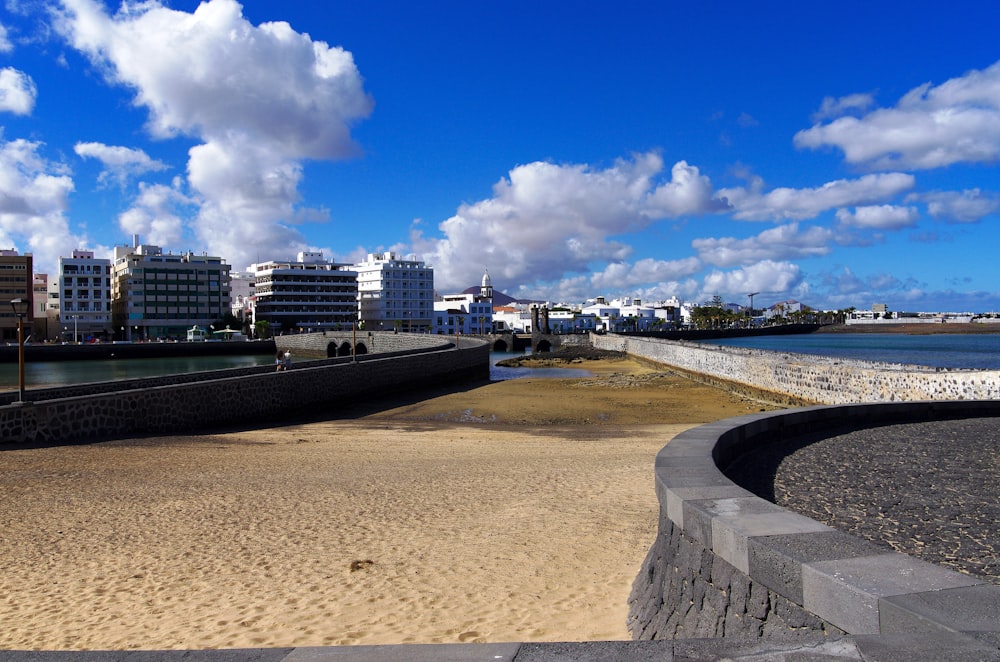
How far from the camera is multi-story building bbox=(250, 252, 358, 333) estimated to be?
110 meters

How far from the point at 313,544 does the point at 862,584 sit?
214 inches

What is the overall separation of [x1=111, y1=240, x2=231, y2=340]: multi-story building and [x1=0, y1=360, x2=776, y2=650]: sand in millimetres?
93100

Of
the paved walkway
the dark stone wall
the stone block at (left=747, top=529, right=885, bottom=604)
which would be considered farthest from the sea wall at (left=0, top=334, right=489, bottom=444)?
the stone block at (left=747, top=529, right=885, bottom=604)

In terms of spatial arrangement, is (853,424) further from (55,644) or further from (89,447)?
(89,447)

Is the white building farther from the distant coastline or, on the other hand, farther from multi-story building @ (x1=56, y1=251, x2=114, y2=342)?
the distant coastline

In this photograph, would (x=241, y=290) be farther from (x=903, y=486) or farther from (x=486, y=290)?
(x=903, y=486)

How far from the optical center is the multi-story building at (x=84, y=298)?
92.1m

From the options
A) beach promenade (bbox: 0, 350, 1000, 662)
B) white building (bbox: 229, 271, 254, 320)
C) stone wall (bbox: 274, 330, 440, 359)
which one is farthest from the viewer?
white building (bbox: 229, 271, 254, 320)

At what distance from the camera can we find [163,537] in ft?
23.2

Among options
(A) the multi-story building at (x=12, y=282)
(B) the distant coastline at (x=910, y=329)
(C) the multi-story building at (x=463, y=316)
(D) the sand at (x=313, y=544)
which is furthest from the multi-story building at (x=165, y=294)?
(B) the distant coastline at (x=910, y=329)

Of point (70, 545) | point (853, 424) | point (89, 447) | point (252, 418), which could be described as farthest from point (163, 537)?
point (252, 418)

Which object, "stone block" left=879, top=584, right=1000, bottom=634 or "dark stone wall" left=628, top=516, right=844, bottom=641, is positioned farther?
"dark stone wall" left=628, top=516, right=844, bottom=641

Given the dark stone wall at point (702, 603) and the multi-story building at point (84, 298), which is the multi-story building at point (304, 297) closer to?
the multi-story building at point (84, 298)

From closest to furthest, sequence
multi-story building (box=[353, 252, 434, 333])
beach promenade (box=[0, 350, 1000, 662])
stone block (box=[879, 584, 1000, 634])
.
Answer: stone block (box=[879, 584, 1000, 634])
beach promenade (box=[0, 350, 1000, 662])
multi-story building (box=[353, 252, 434, 333])
